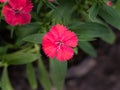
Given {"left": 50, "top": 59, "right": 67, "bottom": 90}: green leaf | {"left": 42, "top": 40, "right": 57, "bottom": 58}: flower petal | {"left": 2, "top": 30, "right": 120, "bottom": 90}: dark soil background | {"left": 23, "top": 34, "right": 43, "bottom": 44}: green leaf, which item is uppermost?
{"left": 42, "top": 40, "right": 57, "bottom": 58}: flower petal

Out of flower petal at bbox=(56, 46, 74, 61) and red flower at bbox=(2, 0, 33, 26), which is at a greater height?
red flower at bbox=(2, 0, 33, 26)

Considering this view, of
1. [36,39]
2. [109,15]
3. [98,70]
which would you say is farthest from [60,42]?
[98,70]

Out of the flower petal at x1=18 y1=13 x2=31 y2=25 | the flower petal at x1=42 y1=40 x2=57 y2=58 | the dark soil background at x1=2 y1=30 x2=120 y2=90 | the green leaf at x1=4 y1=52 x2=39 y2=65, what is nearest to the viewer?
the flower petal at x1=42 y1=40 x2=57 y2=58

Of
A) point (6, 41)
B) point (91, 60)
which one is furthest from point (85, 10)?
point (91, 60)

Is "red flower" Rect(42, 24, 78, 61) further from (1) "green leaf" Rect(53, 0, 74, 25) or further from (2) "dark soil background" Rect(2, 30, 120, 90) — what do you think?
(2) "dark soil background" Rect(2, 30, 120, 90)

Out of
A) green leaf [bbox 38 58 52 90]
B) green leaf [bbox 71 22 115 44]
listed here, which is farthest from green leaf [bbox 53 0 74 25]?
green leaf [bbox 38 58 52 90]

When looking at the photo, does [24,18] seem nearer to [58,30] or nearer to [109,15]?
[58,30]

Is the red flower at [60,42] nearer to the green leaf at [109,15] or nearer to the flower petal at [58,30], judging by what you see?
the flower petal at [58,30]
